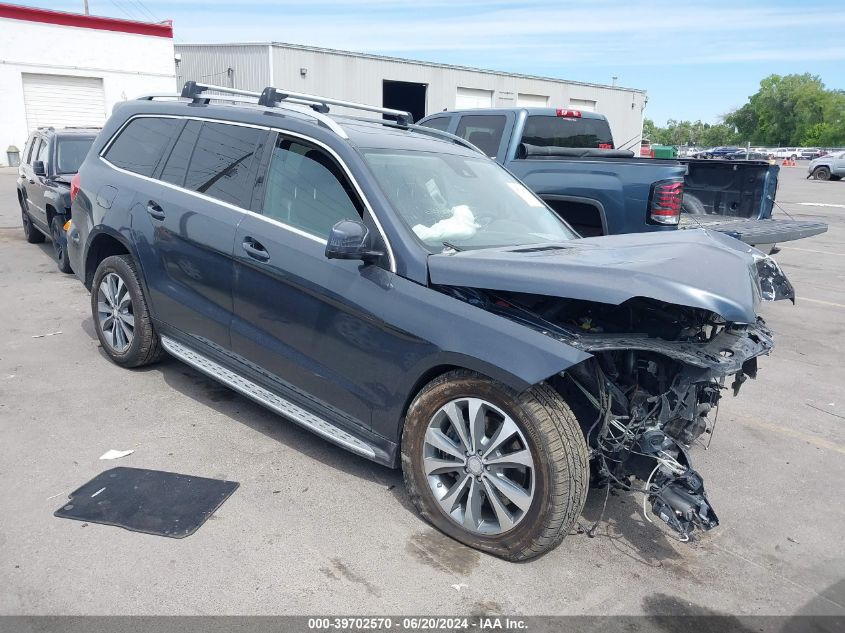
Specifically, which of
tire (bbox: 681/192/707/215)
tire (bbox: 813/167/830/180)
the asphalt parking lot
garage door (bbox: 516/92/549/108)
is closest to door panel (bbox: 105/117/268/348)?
the asphalt parking lot

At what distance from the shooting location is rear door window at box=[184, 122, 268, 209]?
423 centimetres

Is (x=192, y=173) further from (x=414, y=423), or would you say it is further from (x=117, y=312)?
(x=414, y=423)

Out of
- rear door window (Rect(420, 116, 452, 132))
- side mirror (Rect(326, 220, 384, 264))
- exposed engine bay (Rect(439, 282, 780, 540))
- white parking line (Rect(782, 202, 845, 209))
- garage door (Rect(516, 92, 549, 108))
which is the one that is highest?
garage door (Rect(516, 92, 549, 108))

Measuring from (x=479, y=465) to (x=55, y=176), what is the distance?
7.74 meters

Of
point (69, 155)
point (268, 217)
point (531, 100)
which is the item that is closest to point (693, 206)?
point (268, 217)

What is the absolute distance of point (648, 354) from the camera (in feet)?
10.8

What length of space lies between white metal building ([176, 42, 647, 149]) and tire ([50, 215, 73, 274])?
53.9 feet

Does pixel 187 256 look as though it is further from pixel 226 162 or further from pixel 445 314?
pixel 445 314

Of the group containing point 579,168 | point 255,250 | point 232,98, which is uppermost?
point 232,98

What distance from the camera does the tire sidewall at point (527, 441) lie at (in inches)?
118

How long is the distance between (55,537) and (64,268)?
20.9 ft

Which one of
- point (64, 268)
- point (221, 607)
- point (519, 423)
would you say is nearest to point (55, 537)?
point (221, 607)

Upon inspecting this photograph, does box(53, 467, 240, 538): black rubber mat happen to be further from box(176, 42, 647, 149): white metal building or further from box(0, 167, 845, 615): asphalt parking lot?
box(176, 42, 647, 149): white metal building

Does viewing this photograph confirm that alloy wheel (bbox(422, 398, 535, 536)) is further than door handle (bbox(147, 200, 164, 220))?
No
